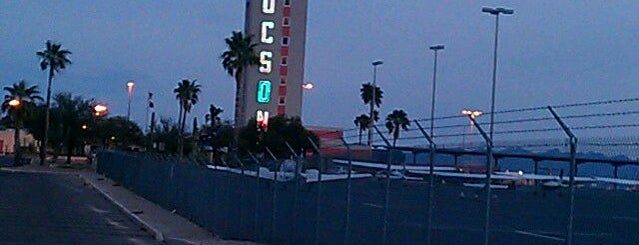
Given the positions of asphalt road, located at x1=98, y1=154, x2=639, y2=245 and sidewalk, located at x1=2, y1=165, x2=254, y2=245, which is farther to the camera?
sidewalk, located at x1=2, y1=165, x2=254, y2=245

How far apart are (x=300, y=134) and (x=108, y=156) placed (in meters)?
16.0

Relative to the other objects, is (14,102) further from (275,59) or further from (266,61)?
(275,59)

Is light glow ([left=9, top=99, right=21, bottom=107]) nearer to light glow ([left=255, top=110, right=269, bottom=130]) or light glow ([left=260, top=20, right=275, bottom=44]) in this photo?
light glow ([left=255, top=110, right=269, bottom=130])

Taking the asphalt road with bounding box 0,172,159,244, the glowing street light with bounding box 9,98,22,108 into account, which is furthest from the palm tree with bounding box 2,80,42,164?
the asphalt road with bounding box 0,172,159,244

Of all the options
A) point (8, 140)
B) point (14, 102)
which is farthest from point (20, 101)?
point (8, 140)

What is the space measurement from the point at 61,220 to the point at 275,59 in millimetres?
69134

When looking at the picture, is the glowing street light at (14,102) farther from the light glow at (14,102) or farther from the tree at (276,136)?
the tree at (276,136)

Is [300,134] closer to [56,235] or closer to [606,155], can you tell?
[56,235]

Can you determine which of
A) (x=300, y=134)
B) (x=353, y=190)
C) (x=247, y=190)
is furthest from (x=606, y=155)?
(x=300, y=134)

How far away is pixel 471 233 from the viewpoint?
1856 cm

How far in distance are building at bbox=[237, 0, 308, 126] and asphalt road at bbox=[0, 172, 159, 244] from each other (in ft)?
159

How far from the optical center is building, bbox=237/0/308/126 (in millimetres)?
96875

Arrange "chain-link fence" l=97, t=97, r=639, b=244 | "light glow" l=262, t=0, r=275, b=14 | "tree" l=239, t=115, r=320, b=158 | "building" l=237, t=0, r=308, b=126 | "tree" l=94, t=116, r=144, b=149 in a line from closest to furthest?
"chain-link fence" l=97, t=97, r=639, b=244 < "tree" l=239, t=115, r=320, b=158 < "building" l=237, t=0, r=308, b=126 < "light glow" l=262, t=0, r=275, b=14 < "tree" l=94, t=116, r=144, b=149

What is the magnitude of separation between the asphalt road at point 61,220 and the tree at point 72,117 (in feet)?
214
